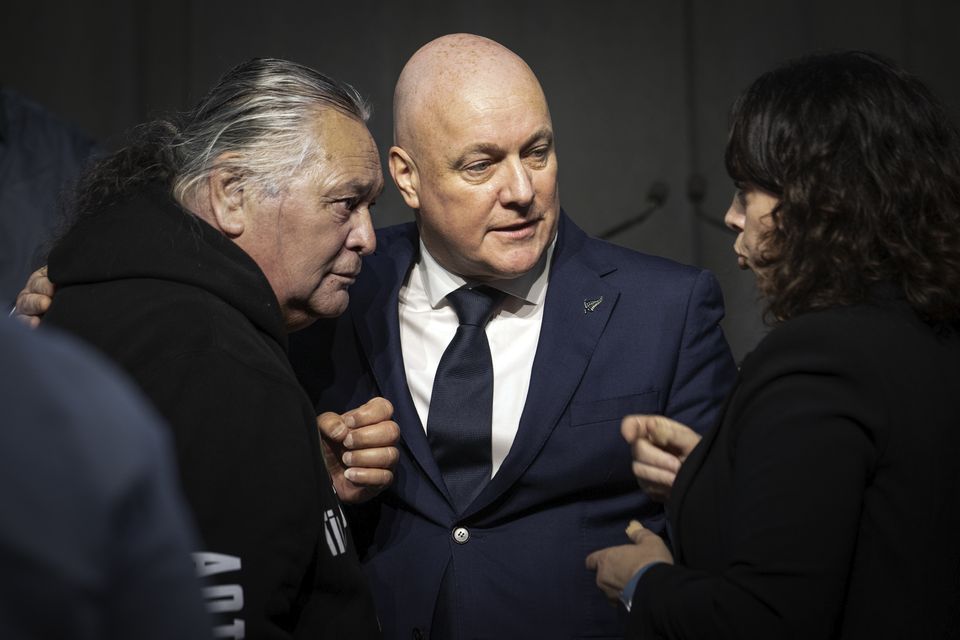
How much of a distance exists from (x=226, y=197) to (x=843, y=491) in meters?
0.97

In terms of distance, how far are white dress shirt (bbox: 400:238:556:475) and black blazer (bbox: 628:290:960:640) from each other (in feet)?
2.50

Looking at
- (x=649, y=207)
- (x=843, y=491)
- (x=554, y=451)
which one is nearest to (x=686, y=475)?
(x=843, y=491)

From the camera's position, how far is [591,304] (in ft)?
6.81

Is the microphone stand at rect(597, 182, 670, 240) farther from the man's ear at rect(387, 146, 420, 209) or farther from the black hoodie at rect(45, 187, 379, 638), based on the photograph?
the black hoodie at rect(45, 187, 379, 638)

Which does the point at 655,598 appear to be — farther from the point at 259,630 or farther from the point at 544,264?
the point at 544,264

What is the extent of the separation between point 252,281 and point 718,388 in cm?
94

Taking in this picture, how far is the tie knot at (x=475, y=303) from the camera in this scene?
210 centimetres

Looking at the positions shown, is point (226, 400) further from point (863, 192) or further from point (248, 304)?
point (863, 192)

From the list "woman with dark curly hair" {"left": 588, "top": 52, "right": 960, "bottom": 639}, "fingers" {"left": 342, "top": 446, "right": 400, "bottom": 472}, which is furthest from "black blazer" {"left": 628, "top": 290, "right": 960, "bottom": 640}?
"fingers" {"left": 342, "top": 446, "right": 400, "bottom": 472}

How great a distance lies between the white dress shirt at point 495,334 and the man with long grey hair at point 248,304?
0.91 feet

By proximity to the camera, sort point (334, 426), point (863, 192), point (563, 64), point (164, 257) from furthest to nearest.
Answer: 1. point (563, 64)
2. point (334, 426)
3. point (164, 257)
4. point (863, 192)

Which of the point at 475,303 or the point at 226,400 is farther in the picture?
the point at 475,303

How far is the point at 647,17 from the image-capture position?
336cm

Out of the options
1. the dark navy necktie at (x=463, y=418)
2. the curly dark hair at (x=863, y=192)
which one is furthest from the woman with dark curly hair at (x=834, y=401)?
the dark navy necktie at (x=463, y=418)
